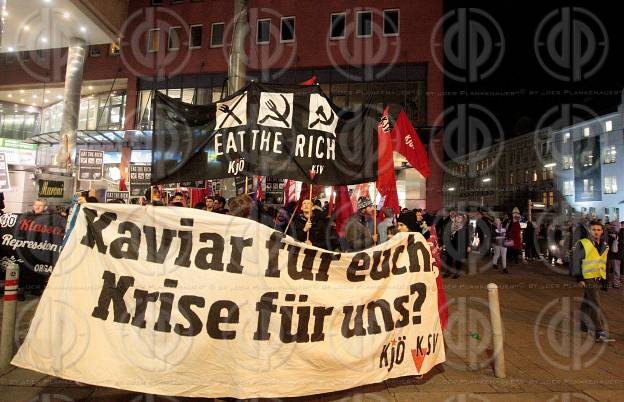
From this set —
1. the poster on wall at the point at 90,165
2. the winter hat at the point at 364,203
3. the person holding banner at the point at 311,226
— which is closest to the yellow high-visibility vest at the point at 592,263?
the winter hat at the point at 364,203

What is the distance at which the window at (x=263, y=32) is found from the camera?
23266 mm

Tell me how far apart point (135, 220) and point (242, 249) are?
1104 mm

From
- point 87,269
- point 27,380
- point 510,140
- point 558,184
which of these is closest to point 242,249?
point 87,269

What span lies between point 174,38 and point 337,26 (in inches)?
403

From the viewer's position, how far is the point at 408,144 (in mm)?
6250

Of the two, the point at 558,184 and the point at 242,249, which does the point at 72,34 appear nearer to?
the point at 242,249

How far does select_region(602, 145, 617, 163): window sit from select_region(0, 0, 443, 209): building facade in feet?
101

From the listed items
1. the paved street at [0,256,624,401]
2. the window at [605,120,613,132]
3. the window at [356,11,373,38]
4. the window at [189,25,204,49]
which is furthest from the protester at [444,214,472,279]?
the window at [605,120,613,132]

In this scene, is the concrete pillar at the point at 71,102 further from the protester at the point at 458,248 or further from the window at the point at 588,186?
the window at the point at 588,186

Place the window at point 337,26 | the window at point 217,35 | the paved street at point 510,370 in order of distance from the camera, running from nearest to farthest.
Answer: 1. the paved street at point 510,370
2. the window at point 337,26
3. the window at point 217,35

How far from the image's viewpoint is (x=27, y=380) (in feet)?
14.0

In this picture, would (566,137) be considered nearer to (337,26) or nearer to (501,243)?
(337,26)

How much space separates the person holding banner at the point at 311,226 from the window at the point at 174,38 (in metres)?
21.8

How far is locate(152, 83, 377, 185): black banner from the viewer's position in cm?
482
